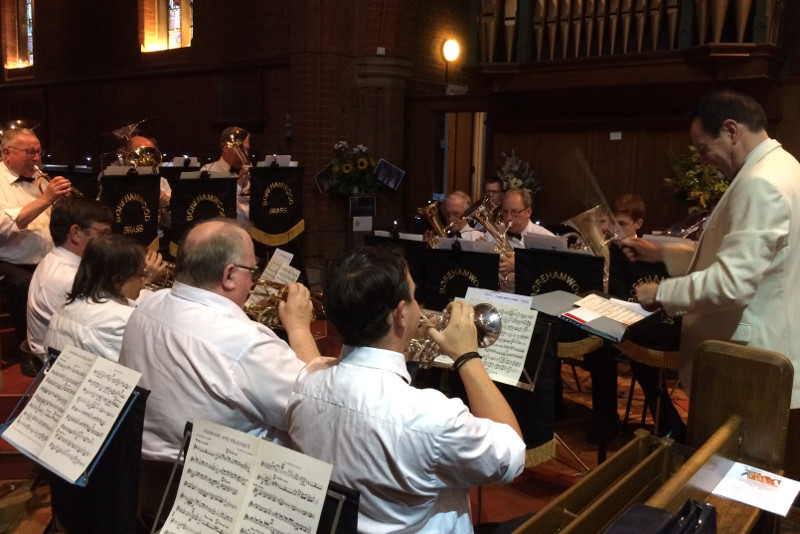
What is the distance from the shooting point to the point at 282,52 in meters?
8.90

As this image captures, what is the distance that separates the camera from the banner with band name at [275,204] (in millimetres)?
6742

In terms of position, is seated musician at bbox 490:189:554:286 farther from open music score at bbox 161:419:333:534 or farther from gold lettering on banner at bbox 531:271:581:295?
open music score at bbox 161:419:333:534

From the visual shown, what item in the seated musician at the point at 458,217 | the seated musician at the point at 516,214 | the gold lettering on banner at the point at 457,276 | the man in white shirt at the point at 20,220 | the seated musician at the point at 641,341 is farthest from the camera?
the seated musician at the point at 458,217

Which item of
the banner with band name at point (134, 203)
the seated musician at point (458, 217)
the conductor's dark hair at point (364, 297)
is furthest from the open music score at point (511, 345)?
the banner with band name at point (134, 203)

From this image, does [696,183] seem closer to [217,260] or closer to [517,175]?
[517,175]

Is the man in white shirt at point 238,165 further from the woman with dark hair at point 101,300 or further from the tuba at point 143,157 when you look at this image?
the woman with dark hair at point 101,300

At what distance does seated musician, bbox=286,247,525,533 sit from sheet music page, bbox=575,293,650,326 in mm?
1032

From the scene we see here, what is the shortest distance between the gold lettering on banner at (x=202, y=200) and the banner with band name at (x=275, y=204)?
1.33 ft

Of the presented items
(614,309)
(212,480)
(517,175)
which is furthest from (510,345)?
(517,175)

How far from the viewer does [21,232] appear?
5129 millimetres

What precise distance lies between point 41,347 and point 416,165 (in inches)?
248

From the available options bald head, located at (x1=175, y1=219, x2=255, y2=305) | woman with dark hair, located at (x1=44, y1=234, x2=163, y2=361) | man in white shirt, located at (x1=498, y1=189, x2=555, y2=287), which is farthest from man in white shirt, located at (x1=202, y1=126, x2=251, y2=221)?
bald head, located at (x1=175, y1=219, x2=255, y2=305)

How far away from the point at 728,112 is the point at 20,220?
4.46 meters

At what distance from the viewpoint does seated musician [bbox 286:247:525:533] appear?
5.10ft
